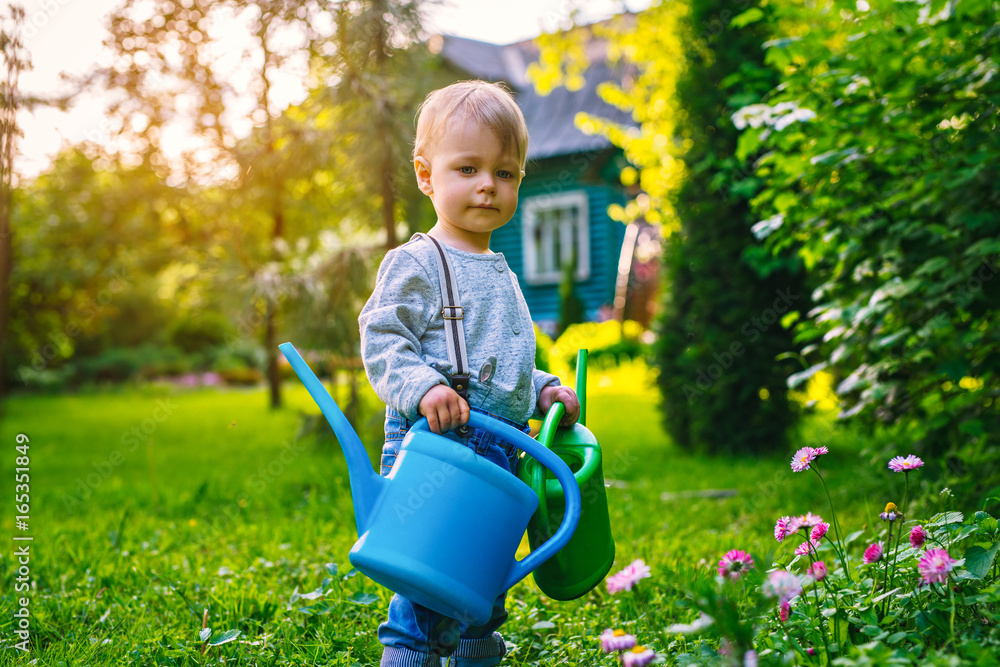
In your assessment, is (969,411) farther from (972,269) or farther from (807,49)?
(807,49)

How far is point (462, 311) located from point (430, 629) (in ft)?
2.22

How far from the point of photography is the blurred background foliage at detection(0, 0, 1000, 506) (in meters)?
2.55

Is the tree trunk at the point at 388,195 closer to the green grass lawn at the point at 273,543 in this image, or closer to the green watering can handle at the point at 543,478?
the green grass lawn at the point at 273,543

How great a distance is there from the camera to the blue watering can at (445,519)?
1.31 meters

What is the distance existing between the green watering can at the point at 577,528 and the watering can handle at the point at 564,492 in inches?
5.6

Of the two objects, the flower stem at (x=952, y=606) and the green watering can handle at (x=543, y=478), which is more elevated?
the green watering can handle at (x=543, y=478)

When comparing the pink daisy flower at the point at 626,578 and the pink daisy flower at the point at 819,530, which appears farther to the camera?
the pink daisy flower at the point at 819,530

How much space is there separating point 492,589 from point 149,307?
15049mm

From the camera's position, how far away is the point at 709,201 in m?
4.88

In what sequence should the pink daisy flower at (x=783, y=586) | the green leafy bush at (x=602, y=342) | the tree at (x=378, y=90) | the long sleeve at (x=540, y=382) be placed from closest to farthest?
the pink daisy flower at (x=783, y=586)
the long sleeve at (x=540, y=382)
the tree at (x=378, y=90)
the green leafy bush at (x=602, y=342)

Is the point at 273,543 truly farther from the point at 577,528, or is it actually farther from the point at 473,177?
the point at 473,177

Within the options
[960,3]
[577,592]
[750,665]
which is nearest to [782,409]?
[960,3]

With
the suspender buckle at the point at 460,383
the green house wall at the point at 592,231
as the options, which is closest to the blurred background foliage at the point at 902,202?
the suspender buckle at the point at 460,383

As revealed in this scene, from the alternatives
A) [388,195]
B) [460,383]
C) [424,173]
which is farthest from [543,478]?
[388,195]
